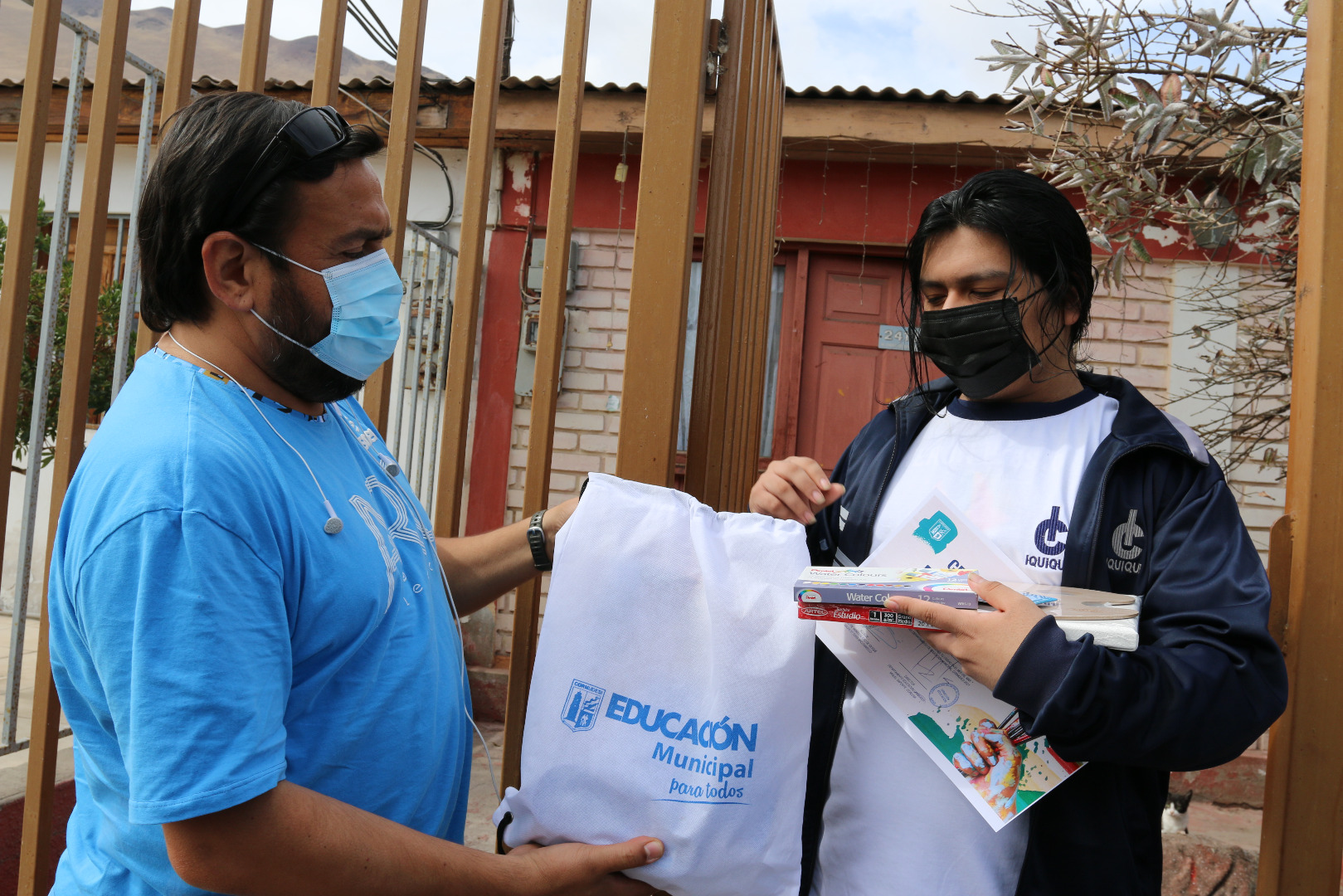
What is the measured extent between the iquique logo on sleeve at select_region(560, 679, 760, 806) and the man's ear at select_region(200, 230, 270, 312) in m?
0.72

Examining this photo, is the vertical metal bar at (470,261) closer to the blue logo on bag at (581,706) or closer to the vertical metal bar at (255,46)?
the vertical metal bar at (255,46)

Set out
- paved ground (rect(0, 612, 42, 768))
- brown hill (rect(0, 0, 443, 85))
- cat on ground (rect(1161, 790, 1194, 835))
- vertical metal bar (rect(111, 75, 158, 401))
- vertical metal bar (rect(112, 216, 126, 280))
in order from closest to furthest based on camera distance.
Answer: vertical metal bar (rect(111, 75, 158, 401)) → paved ground (rect(0, 612, 42, 768)) → cat on ground (rect(1161, 790, 1194, 835)) → vertical metal bar (rect(112, 216, 126, 280)) → brown hill (rect(0, 0, 443, 85))

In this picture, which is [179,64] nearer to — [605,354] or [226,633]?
[226,633]

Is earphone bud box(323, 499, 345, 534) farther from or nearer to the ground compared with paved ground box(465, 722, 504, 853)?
A: farther from the ground

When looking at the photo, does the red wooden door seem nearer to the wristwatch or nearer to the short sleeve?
the wristwatch

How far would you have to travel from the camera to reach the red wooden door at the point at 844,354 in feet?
19.1

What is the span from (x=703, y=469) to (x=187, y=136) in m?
1.13

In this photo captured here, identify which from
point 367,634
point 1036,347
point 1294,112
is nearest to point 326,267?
point 367,634

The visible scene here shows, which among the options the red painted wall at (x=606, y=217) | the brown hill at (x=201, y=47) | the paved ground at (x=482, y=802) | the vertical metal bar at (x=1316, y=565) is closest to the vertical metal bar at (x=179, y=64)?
the vertical metal bar at (x=1316, y=565)

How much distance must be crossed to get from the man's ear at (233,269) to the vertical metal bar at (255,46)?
74 centimetres

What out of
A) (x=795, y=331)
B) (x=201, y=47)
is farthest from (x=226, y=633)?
(x=201, y=47)

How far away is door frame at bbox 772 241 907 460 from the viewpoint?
5.80m

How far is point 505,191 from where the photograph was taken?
5941 millimetres

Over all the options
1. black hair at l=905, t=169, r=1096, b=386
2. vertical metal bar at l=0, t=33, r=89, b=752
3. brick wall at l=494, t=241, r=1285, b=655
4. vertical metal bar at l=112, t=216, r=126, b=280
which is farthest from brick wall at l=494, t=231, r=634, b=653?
black hair at l=905, t=169, r=1096, b=386
